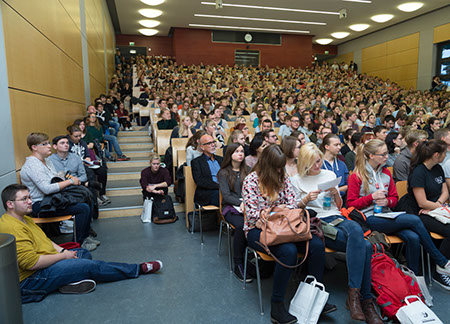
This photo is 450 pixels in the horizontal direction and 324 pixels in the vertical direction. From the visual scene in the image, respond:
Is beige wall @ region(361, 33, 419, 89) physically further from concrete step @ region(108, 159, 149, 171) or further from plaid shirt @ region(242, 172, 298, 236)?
plaid shirt @ region(242, 172, 298, 236)

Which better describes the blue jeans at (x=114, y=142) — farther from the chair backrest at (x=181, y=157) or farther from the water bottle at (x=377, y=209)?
the water bottle at (x=377, y=209)

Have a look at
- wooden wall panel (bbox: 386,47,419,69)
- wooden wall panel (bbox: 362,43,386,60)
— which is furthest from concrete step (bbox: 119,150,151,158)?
wooden wall panel (bbox: 362,43,386,60)

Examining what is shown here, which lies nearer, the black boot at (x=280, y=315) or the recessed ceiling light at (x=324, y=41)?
the black boot at (x=280, y=315)

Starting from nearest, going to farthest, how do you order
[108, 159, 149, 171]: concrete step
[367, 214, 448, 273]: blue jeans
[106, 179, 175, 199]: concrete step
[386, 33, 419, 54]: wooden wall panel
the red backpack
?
the red backpack, [367, 214, 448, 273]: blue jeans, [106, 179, 175, 199]: concrete step, [108, 159, 149, 171]: concrete step, [386, 33, 419, 54]: wooden wall panel

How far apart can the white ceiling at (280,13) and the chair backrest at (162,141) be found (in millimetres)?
9373

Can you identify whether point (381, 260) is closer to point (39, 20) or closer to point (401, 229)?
point (401, 229)

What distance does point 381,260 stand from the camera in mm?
2551

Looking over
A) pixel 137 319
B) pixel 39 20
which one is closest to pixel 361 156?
pixel 137 319

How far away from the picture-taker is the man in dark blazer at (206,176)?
3785 millimetres

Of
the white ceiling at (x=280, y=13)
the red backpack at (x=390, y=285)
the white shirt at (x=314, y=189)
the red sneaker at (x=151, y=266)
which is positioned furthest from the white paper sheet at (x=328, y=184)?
the white ceiling at (x=280, y=13)

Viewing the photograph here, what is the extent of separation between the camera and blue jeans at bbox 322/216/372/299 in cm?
234

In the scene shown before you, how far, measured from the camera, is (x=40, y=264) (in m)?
2.50

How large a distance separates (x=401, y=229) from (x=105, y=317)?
100 inches

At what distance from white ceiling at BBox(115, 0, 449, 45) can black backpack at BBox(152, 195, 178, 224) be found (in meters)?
11.5
